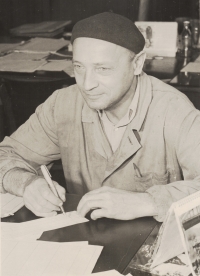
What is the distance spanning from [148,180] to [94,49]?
605 millimetres

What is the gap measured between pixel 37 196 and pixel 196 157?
0.60m

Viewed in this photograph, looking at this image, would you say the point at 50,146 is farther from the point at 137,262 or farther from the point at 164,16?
the point at 164,16

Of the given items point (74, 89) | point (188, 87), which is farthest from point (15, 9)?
point (74, 89)

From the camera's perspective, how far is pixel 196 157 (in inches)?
68.9

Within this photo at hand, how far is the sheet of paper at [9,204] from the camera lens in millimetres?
1630

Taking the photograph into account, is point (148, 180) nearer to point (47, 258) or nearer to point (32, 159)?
point (32, 159)

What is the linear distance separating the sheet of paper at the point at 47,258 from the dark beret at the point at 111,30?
2.55 feet

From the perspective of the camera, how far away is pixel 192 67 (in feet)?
11.4

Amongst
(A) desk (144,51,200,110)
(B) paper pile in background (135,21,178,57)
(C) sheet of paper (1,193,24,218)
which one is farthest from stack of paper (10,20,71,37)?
(C) sheet of paper (1,193,24,218)

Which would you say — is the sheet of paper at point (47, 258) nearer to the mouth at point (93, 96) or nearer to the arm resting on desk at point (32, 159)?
the arm resting on desk at point (32, 159)

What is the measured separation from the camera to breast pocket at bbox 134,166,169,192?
1980 mm

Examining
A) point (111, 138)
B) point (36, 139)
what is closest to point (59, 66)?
point (36, 139)

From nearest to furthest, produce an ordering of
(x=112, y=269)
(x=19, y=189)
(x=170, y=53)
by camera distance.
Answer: (x=112, y=269) → (x=19, y=189) → (x=170, y=53)

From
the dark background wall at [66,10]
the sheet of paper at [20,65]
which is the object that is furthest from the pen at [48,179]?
the dark background wall at [66,10]
